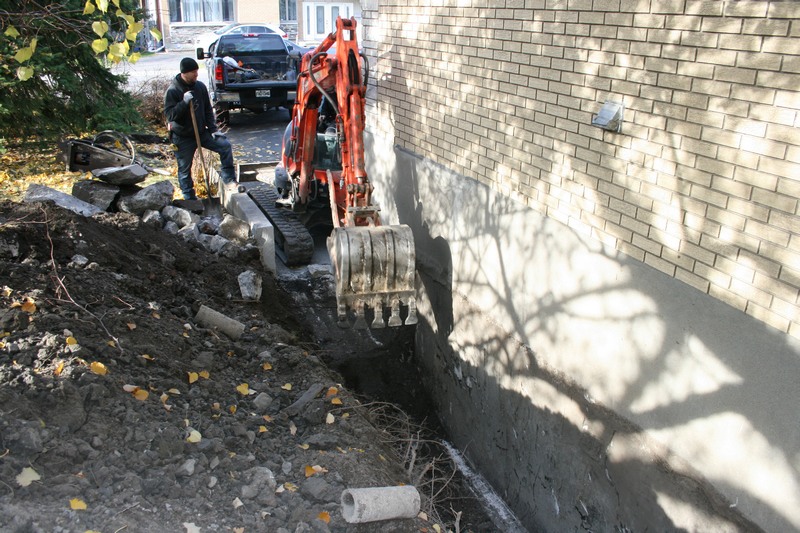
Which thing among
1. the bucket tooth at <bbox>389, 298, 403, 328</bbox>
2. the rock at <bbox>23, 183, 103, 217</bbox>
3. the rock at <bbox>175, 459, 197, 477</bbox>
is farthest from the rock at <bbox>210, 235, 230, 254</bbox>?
the rock at <bbox>175, 459, 197, 477</bbox>

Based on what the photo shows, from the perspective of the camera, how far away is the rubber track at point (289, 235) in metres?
8.62

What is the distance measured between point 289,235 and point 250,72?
31.3ft

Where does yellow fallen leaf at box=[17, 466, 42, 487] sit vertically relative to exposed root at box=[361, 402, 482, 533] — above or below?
above

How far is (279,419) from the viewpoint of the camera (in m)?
5.07

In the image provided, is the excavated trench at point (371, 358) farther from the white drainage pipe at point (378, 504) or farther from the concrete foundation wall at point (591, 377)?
the white drainage pipe at point (378, 504)

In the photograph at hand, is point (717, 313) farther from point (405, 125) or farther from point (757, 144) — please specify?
point (405, 125)

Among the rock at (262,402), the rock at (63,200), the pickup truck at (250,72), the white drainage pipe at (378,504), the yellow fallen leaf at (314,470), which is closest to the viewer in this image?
the white drainage pipe at (378,504)

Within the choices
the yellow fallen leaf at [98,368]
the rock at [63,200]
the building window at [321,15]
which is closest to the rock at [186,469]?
the yellow fallen leaf at [98,368]

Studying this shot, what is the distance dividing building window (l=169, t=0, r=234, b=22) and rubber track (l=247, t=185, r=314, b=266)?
28.4m

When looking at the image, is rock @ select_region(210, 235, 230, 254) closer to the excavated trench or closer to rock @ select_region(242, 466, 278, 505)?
the excavated trench

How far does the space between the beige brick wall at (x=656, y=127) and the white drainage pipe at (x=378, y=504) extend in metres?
2.14

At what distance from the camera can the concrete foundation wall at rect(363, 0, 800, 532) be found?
3449 mm

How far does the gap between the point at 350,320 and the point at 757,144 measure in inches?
169

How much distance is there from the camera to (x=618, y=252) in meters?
4.49
